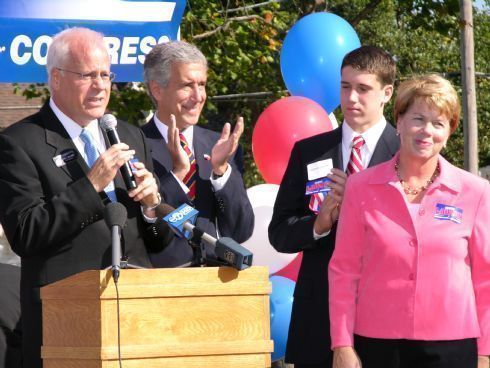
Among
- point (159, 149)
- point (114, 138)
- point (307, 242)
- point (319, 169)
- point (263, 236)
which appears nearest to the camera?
point (114, 138)

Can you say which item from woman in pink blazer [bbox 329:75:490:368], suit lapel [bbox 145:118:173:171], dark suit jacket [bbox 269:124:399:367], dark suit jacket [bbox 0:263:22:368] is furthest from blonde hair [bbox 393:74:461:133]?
dark suit jacket [bbox 0:263:22:368]

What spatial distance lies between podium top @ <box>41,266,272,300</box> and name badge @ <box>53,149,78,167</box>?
55 centimetres

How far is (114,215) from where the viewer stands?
3469 millimetres

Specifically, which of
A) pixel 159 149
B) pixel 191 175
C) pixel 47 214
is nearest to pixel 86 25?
pixel 159 149

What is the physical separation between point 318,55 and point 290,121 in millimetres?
773

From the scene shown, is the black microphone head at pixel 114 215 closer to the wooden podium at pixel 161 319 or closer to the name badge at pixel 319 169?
the wooden podium at pixel 161 319

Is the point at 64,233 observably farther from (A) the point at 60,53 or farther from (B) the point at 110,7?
(B) the point at 110,7

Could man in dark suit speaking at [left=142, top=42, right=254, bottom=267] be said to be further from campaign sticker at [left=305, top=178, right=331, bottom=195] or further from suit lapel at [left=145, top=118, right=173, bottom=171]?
campaign sticker at [left=305, top=178, right=331, bottom=195]

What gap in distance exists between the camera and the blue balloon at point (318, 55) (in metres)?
7.50

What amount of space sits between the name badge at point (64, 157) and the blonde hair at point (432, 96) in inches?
50.3

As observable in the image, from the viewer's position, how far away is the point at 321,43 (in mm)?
7539

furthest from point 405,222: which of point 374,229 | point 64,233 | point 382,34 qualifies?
point 382,34

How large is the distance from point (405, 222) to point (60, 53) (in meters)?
1.57

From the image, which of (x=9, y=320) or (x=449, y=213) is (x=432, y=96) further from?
(x=9, y=320)
